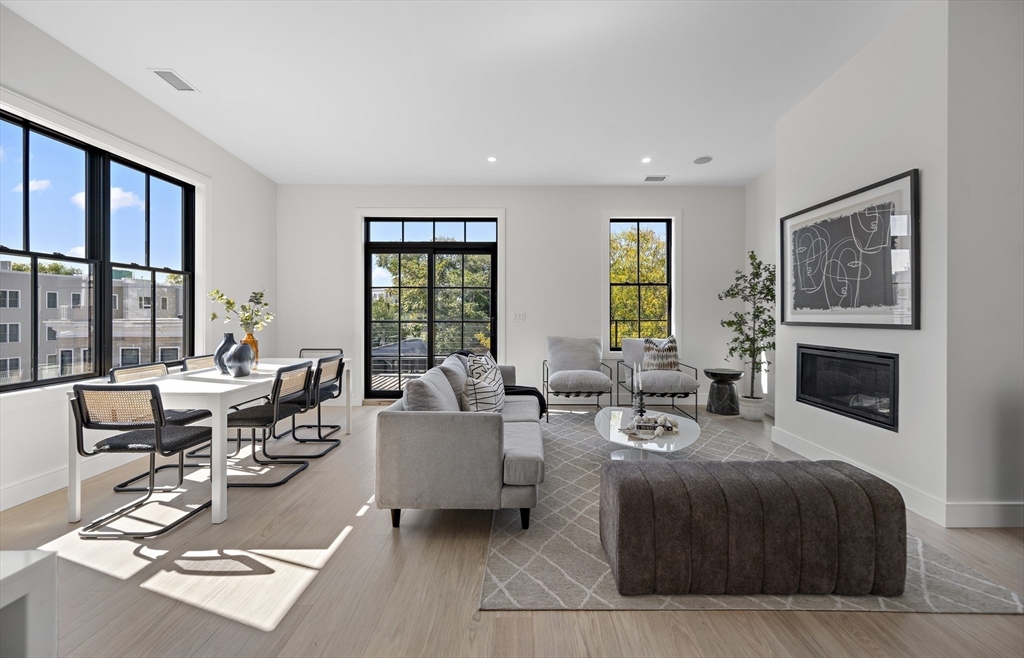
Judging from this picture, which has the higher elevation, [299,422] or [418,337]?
[418,337]

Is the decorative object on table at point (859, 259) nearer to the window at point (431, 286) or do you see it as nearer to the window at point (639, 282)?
the window at point (639, 282)

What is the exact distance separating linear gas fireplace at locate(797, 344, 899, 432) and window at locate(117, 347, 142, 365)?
215 inches

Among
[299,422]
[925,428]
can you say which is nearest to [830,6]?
[925,428]

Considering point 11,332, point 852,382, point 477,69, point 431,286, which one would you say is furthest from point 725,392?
point 11,332

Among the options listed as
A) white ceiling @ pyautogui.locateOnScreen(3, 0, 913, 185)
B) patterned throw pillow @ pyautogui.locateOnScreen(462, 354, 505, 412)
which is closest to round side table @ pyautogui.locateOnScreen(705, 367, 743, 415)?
white ceiling @ pyautogui.locateOnScreen(3, 0, 913, 185)

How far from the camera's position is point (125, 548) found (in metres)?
2.34

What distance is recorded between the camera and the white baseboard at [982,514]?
2531mm

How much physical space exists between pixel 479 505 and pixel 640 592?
2.94ft

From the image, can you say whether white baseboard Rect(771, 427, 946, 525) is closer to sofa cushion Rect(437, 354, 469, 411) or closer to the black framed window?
sofa cushion Rect(437, 354, 469, 411)

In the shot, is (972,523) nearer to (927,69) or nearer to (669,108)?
(927,69)

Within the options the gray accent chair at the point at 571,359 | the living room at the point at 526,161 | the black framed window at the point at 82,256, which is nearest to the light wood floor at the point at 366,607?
the living room at the point at 526,161

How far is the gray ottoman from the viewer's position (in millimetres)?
1881

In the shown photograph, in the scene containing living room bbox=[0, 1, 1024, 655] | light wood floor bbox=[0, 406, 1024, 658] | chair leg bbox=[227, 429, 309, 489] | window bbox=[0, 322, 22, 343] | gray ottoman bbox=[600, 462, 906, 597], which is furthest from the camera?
chair leg bbox=[227, 429, 309, 489]

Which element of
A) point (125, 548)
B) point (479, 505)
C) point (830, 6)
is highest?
point (830, 6)
